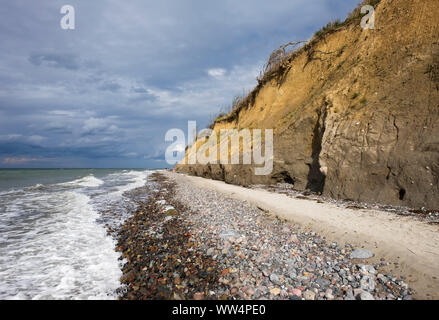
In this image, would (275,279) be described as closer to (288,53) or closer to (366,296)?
(366,296)

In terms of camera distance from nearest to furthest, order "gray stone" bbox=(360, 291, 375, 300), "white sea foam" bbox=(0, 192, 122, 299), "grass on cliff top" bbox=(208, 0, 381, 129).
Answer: "gray stone" bbox=(360, 291, 375, 300), "white sea foam" bbox=(0, 192, 122, 299), "grass on cliff top" bbox=(208, 0, 381, 129)

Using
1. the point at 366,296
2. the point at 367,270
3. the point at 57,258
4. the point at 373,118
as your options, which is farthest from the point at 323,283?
the point at 373,118

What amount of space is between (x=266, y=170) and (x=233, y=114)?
728 inches

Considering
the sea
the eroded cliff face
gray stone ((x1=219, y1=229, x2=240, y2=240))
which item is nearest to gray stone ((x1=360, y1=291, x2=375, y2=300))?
gray stone ((x1=219, y1=229, x2=240, y2=240))

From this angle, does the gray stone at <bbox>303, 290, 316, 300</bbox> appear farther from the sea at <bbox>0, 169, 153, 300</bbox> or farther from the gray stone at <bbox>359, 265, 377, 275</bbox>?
the sea at <bbox>0, 169, 153, 300</bbox>

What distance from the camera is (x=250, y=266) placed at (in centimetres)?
472

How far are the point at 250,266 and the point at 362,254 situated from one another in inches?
98.2

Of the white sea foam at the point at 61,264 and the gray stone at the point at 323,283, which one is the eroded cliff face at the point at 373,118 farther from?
the white sea foam at the point at 61,264

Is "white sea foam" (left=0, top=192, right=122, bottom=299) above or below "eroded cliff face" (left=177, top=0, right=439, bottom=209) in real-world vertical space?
below

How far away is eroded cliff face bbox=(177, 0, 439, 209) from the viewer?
870cm

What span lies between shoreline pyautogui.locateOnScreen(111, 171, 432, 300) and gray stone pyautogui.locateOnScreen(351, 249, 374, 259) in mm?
51

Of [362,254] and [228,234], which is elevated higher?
[362,254]

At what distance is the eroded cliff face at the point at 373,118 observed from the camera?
8695 millimetres
